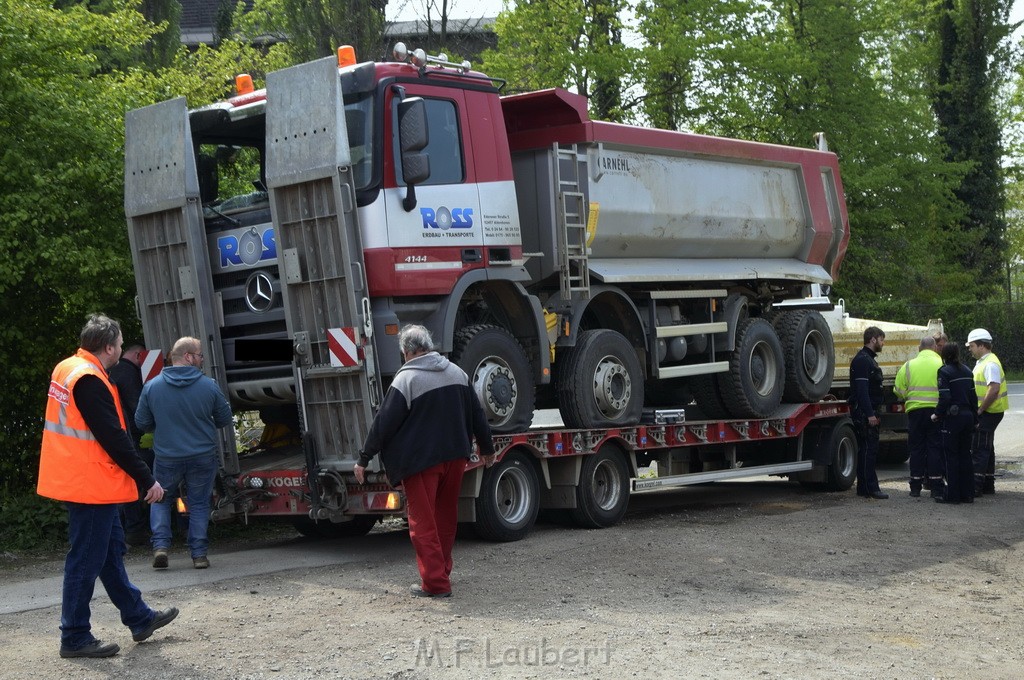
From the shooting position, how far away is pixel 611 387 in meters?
11.9

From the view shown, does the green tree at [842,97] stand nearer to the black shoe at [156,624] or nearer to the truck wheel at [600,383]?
the truck wheel at [600,383]

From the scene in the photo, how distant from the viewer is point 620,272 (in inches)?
474

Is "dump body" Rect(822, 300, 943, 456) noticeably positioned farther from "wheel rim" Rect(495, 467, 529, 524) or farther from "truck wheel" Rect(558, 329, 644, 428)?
"wheel rim" Rect(495, 467, 529, 524)

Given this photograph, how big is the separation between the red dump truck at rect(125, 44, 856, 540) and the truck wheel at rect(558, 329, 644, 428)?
19 mm

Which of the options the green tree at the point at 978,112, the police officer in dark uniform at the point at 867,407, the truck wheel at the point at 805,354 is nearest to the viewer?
the police officer in dark uniform at the point at 867,407

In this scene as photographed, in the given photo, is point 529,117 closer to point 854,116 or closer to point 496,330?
point 496,330

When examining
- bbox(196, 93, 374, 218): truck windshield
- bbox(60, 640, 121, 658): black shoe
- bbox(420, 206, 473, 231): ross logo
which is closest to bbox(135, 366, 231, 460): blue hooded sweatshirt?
bbox(196, 93, 374, 218): truck windshield

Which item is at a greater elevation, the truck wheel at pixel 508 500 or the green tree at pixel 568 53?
the green tree at pixel 568 53

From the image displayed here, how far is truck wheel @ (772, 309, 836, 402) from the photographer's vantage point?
14.6m

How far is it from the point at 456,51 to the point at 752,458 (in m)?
15.0

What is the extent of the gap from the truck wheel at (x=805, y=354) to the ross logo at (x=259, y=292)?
6336mm

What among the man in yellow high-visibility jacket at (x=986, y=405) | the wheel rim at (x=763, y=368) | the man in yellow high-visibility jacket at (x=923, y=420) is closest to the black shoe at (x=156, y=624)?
the wheel rim at (x=763, y=368)

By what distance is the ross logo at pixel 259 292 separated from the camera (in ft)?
34.2

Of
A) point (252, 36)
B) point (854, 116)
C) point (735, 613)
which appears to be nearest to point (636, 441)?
point (735, 613)
